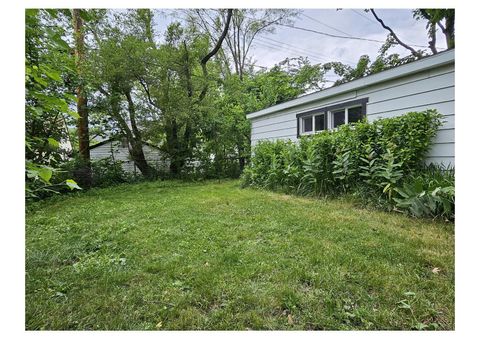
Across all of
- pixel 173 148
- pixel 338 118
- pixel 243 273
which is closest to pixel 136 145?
pixel 173 148

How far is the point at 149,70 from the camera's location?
23.5 ft

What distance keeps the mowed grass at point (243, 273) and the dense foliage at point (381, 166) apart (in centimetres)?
35

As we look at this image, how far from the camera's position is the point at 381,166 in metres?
3.54

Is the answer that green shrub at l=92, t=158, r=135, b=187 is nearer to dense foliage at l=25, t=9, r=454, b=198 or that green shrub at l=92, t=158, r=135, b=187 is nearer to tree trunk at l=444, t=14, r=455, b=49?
dense foliage at l=25, t=9, r=454, b=198

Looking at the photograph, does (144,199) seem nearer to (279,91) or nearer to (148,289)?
(148,289)

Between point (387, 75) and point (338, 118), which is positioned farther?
point (338, 118)

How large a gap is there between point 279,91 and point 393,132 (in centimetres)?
776

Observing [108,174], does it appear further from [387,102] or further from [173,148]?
[387,102]

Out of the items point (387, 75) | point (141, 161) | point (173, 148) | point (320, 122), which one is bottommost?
point (141, 161)

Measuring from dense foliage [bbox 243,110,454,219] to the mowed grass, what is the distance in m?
0.35

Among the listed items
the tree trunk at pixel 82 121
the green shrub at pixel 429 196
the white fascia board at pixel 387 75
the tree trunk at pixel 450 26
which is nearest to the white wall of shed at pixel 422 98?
the white fascia board at pixel 387 75

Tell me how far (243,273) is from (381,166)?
2.77m
